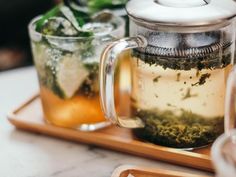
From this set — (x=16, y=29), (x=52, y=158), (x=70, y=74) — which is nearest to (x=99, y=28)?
(x=70, y=74)

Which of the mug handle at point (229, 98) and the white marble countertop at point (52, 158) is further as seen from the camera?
the white marble countertop at point (52, 158)

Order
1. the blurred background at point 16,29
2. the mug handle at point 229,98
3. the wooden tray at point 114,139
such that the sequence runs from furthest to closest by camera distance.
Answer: the blurred background at point 16,29 < the wooden tray at point 114,139 < the mug handle at point 229,98

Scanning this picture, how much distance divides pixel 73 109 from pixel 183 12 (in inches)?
8.5

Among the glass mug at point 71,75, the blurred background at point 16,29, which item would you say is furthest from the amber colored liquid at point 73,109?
the blurred background at point 16,29

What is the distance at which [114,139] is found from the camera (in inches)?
25.4

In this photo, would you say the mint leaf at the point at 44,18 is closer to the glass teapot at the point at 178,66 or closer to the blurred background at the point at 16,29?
the glass teapot at the point at 178,66

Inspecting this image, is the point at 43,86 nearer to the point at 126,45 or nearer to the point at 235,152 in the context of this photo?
the point at 126,45

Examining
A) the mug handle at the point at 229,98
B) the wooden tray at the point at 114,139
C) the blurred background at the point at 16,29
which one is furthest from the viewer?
the blurred background at the point at 16,29

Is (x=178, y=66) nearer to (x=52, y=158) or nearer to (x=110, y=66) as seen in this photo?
(x=110, y=66)

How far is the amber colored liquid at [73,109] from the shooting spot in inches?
26.5

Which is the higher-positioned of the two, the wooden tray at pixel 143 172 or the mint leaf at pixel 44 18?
the mint leaf at pixel 44 18

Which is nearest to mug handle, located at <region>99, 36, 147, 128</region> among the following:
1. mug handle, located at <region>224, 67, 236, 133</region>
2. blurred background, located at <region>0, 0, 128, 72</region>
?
mug handle, located at <region>224, 67, 236, 133</region>

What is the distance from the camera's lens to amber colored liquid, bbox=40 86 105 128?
67 centimetres

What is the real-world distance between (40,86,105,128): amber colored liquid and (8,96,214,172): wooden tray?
2 centimetres
